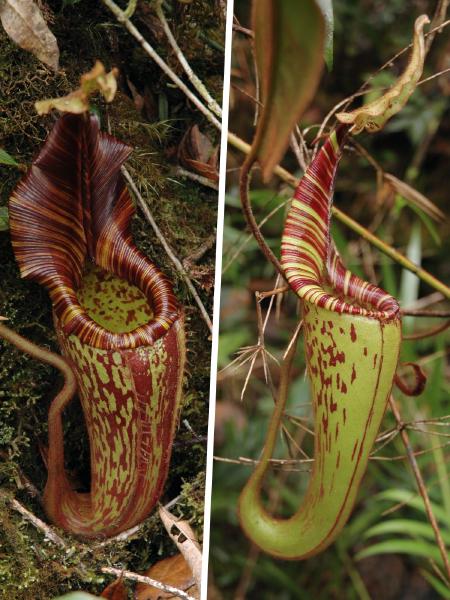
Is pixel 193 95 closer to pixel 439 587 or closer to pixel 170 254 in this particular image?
pixel 170 254

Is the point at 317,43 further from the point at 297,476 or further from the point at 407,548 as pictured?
the point at 297,476

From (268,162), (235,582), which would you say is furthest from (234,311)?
(268,162)

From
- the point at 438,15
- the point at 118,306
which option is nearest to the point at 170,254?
the point at 118,306

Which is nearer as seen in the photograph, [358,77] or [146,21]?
[146,21]

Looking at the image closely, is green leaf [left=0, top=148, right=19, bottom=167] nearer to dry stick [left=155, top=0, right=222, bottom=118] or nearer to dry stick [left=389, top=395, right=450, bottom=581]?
dry stick [left=155, top=0, right=222, bottom=118]

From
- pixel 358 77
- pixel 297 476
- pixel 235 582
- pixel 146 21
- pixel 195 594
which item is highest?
pixel 358 77
